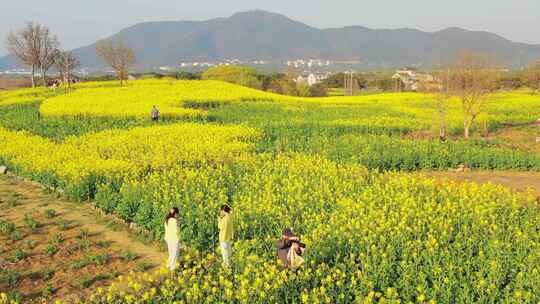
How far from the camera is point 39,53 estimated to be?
7012cm

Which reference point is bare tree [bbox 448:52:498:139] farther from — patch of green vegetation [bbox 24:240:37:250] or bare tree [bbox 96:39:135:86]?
bare tree [bbox 96:39:135:86]

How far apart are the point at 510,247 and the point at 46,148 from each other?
17.7 m

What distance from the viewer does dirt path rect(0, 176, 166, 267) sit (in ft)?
36.5

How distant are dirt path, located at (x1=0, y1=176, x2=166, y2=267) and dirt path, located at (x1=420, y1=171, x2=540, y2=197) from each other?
35.8ft

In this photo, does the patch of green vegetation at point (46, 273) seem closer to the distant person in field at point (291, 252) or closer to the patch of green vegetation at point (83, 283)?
the patch of green vegetation at point (83, 283)

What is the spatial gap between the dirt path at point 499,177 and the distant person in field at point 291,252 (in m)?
10.1

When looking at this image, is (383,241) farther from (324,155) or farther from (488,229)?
(324,155)

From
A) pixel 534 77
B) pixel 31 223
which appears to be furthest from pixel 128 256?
pixel 534 77

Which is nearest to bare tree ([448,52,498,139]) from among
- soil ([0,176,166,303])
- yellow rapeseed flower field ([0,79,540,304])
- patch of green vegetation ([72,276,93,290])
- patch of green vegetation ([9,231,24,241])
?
yellow rapeseed flower field ([0,79,540,304])

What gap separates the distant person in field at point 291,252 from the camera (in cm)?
850

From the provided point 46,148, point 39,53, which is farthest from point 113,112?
point 39,53

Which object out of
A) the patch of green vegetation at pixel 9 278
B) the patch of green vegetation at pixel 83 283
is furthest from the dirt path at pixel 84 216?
the patch of green vegetation at pixel 9 278

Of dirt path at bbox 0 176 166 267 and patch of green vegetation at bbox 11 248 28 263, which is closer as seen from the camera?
patch of green vegetation at bbox 11 248 28 263

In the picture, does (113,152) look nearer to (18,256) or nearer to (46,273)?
(18,256)
